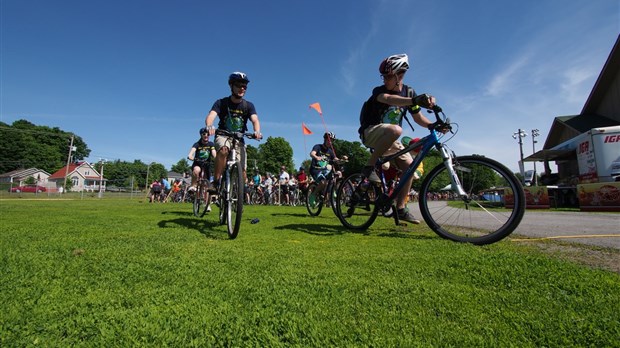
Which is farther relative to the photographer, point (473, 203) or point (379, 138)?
point (379, 138)

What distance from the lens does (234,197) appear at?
13.6 ft

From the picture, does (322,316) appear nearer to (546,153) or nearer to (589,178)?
(589,178)

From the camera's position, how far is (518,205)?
10.1ft

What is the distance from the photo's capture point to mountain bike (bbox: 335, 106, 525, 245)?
3207 millimetres

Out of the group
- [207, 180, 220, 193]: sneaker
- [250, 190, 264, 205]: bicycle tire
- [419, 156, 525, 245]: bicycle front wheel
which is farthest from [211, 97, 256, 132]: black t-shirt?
[250, 190, 264, 205]: bicycle tire

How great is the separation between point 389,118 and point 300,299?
3369mm

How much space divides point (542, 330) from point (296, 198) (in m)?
17.4

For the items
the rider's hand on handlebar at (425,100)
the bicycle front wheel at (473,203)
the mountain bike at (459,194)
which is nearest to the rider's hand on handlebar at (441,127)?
the mountain bike at (459,194)

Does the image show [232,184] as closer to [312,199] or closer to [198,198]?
[198,198]

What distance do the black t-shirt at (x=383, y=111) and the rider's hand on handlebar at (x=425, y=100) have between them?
A: 0.72m

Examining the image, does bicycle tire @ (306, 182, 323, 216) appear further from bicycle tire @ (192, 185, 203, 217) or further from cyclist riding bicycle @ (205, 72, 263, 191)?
cyclist riding bicycle @ (205, 72, 263, 191)

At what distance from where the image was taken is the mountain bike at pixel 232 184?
3859 millimetres

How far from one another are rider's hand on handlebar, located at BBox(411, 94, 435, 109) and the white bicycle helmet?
2.36 feet

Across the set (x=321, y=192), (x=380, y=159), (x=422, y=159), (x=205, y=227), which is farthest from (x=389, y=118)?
(x=321, y=192)
